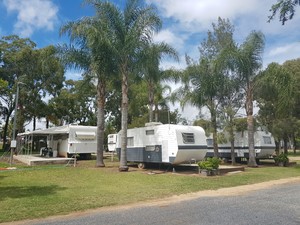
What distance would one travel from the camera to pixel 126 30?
55.8 feet

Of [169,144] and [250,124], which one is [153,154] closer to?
[169,144]

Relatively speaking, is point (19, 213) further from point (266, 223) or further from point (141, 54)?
point (141, 54)

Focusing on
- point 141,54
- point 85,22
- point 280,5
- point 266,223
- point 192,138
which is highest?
point 85,22

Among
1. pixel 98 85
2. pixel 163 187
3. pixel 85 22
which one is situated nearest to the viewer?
pixel 163 187

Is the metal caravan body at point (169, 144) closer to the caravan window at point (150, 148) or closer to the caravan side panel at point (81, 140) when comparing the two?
the caravan window at point (150, 148)

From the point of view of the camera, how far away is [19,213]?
23.5 ft

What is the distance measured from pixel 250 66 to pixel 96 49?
10988mm

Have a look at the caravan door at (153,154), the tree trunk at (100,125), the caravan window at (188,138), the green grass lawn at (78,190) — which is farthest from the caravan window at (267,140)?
the tree trunk at (100,125)

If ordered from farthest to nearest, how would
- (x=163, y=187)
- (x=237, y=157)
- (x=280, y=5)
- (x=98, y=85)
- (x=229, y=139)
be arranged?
(x=237, y=157) < (x=229, y=139) < (x=98, y=85) < (x=163, y=187) < (x=280, y=5)

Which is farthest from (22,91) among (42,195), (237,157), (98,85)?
(42,195)

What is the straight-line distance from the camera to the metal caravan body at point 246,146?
2312cm

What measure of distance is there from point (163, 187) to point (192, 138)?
596 cm

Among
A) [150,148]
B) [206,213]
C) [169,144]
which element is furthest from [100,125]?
[206,213]

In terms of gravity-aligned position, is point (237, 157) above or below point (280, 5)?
below
